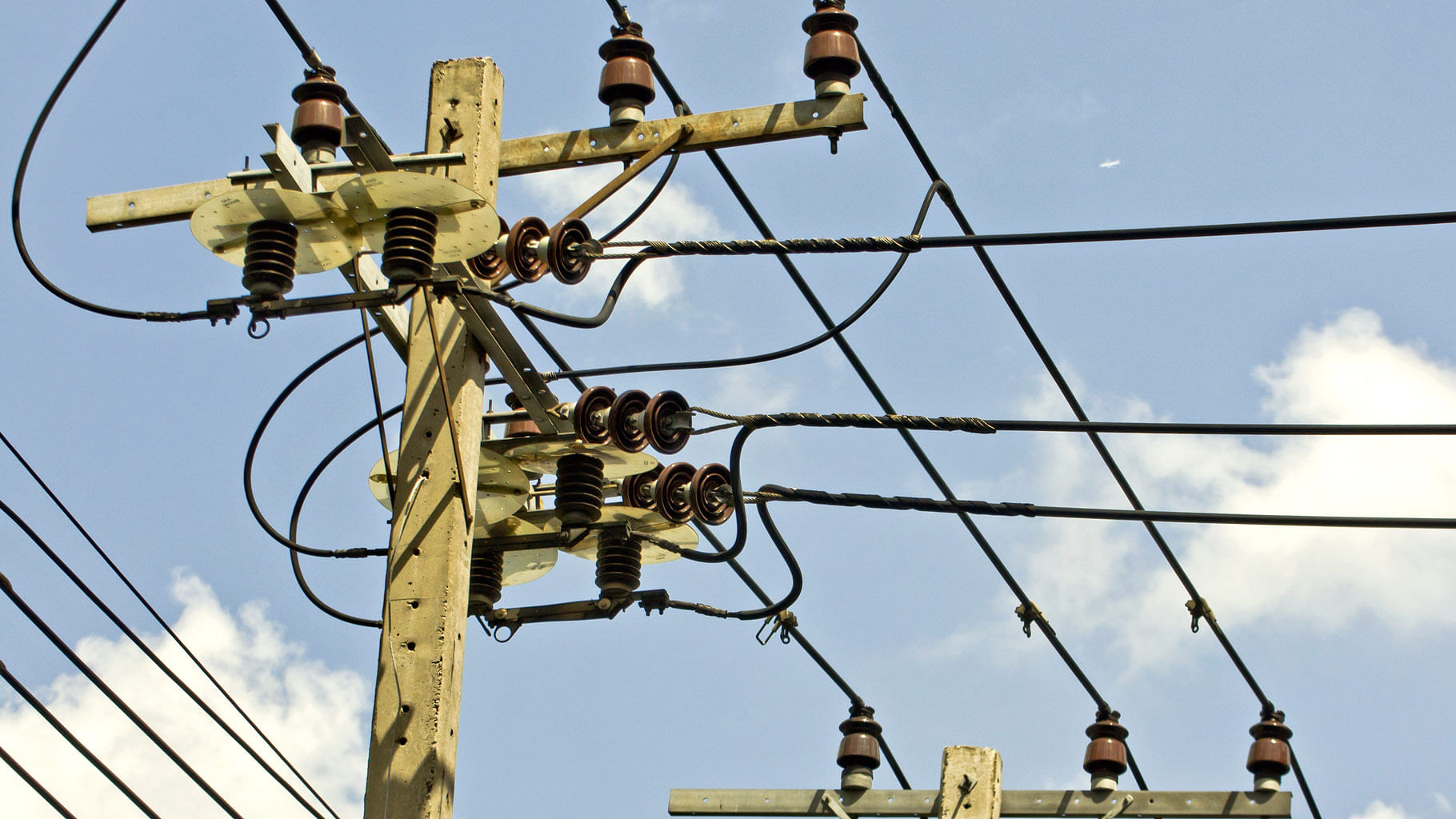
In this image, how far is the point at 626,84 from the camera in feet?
30.5

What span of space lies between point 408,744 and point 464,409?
1468 mm

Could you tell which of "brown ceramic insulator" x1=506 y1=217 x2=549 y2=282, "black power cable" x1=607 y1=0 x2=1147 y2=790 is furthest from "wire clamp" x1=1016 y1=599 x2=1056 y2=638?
"brown ceramic insulator" x1=506 y1=217 x2=549 y2=282

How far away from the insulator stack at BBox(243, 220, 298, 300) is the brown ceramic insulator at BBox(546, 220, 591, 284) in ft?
3.55

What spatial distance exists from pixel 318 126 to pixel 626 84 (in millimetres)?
1541

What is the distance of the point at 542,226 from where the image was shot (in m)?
8.79

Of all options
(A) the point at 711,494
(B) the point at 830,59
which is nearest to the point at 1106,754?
(A) the point at 711,494

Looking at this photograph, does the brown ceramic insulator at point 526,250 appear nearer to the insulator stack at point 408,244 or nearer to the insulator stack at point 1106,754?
the insulator stack at point 408,244

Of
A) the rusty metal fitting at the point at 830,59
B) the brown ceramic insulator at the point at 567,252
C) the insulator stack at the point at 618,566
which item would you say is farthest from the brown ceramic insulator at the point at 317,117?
the insulator stack at the point at 618,566

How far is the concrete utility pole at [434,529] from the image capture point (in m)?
7.86

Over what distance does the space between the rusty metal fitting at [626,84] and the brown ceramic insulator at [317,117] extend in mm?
1341

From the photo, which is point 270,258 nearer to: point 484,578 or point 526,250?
point 526,250

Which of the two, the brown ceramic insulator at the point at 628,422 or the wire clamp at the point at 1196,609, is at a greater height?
the wire clamp at the point at 1196,609

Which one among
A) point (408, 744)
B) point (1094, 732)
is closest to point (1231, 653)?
point (1094, 732)

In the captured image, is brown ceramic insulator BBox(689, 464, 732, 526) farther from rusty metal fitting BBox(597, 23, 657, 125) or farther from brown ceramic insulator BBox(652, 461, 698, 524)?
rusty metal fitting BBox(597, 23, 657, 125)
